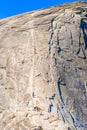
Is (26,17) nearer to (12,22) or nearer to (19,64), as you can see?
(12,22)

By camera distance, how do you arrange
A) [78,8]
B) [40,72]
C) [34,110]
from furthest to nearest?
[78,8] → [40,72] → [34,110]

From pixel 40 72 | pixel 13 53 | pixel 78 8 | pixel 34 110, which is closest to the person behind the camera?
pixel 34 110

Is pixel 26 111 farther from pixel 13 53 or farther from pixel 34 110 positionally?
pixel 13 53

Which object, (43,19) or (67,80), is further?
(43,19)

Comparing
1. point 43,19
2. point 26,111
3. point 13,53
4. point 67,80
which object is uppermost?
point 43,19

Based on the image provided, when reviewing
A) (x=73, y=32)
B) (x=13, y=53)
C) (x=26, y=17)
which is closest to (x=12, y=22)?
(x=26, y=17)

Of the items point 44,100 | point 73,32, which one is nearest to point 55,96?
point 44,100

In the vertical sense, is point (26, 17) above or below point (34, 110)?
above
